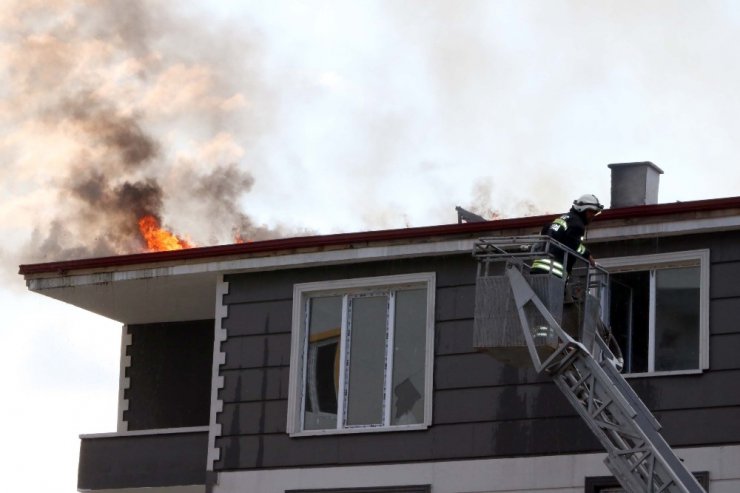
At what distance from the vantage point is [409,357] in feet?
78.7

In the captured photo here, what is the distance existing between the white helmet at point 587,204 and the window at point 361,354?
381cm

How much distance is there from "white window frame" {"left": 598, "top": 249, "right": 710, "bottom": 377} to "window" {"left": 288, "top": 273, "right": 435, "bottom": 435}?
8.00ft

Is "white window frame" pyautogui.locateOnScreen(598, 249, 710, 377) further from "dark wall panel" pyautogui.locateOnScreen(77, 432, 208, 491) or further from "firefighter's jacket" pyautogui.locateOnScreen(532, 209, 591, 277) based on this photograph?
"dark wall panel" pyautogui.locateOnScreen(77, 432, 208, 491)

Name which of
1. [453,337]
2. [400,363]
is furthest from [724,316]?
[400,363]

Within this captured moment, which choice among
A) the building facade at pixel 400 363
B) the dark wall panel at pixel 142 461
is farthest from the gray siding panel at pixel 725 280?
the dark wall panel at pixel 142 461

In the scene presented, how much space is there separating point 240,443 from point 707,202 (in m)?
6.63

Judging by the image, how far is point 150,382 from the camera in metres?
27.5

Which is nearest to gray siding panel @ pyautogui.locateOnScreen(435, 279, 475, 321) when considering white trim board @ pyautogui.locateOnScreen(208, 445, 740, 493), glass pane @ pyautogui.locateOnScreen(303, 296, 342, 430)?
glass pane @ pyautogui.locateOnScreen(303, 296, 342, 430)

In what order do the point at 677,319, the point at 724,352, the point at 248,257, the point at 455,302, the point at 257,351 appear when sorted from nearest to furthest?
the point at 724,352 < the point at 677,319 < the point at 455,302 < the point at 257,351 < the point at 248,257

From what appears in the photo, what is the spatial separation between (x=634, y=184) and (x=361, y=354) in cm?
421

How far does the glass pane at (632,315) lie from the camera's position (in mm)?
22609

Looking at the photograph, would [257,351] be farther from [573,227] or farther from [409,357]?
[573,227]

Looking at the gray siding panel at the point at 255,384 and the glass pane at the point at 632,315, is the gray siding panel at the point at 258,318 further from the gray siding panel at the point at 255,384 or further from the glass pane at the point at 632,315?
the glass pane at the point at 632,315

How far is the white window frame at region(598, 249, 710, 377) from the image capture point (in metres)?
22.0
